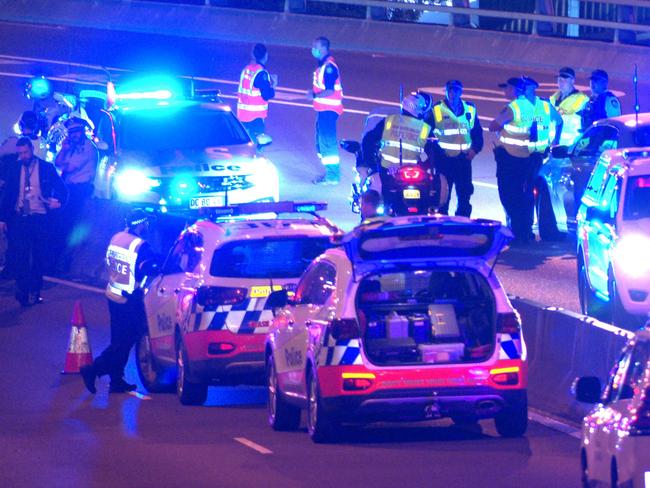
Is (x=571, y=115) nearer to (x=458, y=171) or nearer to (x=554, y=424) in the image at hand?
(x=458, y=171)

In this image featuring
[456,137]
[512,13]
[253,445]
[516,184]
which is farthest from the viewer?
[512,13]

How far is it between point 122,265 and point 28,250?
5.52m

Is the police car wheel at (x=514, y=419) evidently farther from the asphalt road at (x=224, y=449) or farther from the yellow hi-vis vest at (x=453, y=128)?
the yellow hi-vis vest at (x=453, y=128)

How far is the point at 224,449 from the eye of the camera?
44.5 ft

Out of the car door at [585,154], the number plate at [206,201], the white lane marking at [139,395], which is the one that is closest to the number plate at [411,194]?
the car door at [585,154]

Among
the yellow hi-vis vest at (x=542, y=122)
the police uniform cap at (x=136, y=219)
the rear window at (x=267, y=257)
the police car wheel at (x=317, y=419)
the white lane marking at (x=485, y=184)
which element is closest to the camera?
the police car wheel at (x=317, y=419)

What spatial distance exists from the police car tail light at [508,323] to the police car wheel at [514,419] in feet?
1.51

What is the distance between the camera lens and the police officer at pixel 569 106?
23.6 m

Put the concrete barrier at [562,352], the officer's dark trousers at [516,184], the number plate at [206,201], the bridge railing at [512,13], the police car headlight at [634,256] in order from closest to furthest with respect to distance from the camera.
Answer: the concrete barrier at [562,352] < the police car headlight at [634,256] < the officer's dark trousers at [516,184] < the number plate at [206,201] < the bridge railing at [512,13]

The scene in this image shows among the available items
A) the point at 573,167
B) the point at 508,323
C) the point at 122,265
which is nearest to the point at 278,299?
the point at 508,323

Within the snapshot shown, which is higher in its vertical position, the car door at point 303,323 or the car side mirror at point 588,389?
the car side mirror at point 588,389

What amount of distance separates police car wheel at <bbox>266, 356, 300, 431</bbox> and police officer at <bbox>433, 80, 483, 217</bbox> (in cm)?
771

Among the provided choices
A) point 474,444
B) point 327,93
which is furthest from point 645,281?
point 327,93

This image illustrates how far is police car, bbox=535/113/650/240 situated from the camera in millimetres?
20109
